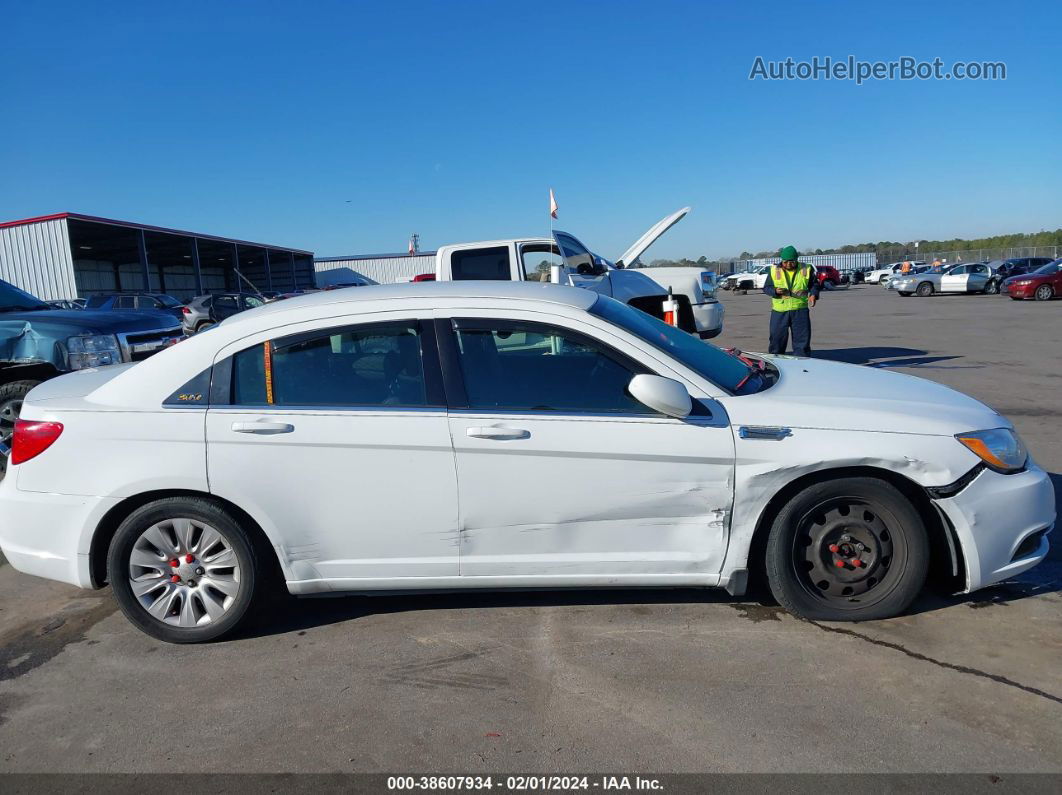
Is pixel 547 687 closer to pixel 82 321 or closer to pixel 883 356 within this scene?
pixel 82 321

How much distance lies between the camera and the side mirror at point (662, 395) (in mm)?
3254

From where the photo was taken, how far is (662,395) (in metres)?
3.25

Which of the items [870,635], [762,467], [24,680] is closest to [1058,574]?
[870,635]

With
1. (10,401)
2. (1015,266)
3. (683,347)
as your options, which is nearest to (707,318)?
(683,347)

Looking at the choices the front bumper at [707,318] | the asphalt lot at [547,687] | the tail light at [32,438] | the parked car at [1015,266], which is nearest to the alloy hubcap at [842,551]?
the asphalt lot at [547,687]

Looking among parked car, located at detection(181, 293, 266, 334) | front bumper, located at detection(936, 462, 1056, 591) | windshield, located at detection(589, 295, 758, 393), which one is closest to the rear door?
parked car, located at detection(181, 293, 266, 334)

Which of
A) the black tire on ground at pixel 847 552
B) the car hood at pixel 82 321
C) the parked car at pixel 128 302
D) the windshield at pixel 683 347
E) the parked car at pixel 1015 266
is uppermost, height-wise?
the parked car at pixel 128 302

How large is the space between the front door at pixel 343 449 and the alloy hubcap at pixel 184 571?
27cm

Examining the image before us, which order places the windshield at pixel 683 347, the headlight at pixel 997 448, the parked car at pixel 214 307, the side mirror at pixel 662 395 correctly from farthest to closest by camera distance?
1. the parked car at pixel 214 307
2. the windshield at pixel 683 347
3. the headlight at pixel 997 448
4. the side mirror at pixel 662 395

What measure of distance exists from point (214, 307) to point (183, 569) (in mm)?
24921

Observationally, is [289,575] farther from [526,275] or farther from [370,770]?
[526,275]

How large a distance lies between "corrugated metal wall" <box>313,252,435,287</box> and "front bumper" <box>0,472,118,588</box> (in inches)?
2003

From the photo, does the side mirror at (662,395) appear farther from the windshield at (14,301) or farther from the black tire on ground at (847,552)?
the windshield at (14,301)

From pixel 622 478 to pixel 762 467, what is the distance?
611 mm
